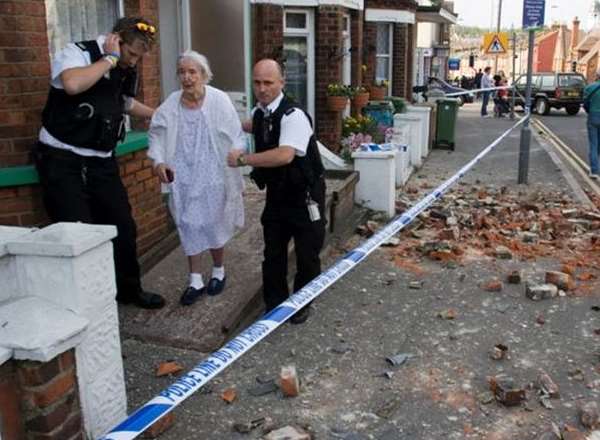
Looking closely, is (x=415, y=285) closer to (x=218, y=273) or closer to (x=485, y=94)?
(x=218, y=273)

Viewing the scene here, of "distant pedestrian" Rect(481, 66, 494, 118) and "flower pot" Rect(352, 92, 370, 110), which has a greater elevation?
"flower pot" Rect(352, 92, 370, 110)

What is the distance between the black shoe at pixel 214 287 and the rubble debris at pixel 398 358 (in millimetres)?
1322

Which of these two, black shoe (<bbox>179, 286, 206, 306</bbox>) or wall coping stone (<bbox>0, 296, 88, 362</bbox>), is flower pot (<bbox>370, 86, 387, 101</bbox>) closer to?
black shoe (<bbox>179, 286, 206, 306</bbox>)

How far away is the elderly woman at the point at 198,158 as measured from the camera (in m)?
4.48

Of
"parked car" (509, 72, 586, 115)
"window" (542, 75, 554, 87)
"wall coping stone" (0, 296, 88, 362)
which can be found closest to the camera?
"wall coping stone" (0, 296, 88, 362)

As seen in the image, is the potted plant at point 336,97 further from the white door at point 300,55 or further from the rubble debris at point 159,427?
the rubble debris at point 159,427

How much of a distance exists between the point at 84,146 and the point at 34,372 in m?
1.74

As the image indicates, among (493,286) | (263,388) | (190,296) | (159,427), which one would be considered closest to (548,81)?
(493,286)

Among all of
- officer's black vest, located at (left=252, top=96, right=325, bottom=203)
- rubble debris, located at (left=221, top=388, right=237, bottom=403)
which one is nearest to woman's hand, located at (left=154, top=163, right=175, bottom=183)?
officer's black vest, located at (left=252, top=96, right=325, bottom=203)

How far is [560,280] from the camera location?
5723 millimetres

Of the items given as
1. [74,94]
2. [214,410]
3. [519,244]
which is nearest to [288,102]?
[74,94]

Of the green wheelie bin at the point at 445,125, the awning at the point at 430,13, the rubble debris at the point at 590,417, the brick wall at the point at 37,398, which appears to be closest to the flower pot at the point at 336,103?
the green wheelie bin at the point at 445,125

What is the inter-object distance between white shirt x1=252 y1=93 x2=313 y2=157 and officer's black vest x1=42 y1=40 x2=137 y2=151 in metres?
1.00

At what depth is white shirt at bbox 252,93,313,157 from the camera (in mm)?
4238
